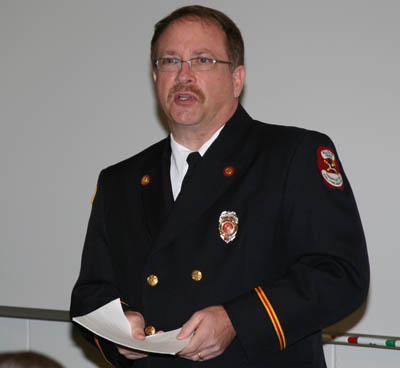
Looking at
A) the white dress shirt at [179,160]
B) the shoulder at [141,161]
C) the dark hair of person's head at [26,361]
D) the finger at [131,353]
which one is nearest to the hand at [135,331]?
the finger at [131,353]

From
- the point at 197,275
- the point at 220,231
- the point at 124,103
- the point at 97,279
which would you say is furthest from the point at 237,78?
the point at 124,103

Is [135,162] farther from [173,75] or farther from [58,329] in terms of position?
[58,329]

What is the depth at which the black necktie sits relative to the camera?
211cm

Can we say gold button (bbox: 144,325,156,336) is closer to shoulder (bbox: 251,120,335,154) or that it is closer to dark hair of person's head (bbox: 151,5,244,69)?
shoulder (bbox: 251,120,335,154)

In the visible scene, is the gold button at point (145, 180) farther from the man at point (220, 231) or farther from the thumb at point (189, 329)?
the thumb at point (189, 329)

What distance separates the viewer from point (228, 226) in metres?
2.00

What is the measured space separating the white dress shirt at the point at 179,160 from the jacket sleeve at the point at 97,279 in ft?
0.81

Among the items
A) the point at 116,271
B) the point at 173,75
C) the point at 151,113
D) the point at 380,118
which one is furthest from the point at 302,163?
the point at 151,113

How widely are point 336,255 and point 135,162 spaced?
0.75m

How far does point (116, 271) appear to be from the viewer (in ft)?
7.20

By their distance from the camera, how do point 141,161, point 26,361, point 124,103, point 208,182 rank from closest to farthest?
point 26,361, point 208,182, point 141,161, point 124,103

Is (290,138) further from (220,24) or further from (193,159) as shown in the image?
(220,24)

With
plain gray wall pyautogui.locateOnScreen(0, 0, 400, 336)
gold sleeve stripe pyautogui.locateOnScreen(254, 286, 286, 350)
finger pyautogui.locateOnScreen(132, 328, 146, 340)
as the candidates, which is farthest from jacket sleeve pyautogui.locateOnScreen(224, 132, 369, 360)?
plain gray wall pyautogui.locateOnScreen(0, 0, 400, 336)

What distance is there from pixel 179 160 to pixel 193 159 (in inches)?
2.8
